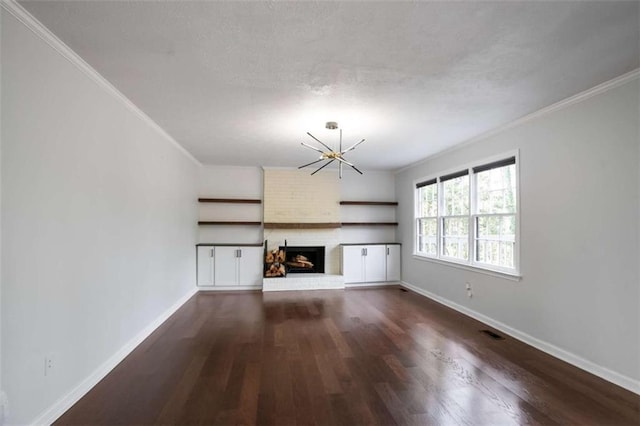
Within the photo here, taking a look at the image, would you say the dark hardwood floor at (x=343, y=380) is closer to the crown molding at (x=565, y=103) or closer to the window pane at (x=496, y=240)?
the window pane at (x=496, y=240)

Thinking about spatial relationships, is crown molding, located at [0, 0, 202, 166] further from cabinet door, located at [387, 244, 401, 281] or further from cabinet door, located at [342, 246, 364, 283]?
cabinet door, located at [387, 244, 401, 281]

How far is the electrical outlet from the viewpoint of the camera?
1868 millimetres

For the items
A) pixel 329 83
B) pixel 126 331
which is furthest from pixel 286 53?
pixel 126 331

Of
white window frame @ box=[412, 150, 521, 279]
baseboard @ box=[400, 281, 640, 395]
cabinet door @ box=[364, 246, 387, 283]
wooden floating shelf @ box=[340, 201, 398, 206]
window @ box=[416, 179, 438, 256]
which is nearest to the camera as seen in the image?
baseboard @ box=[400, 281, 640, 395]

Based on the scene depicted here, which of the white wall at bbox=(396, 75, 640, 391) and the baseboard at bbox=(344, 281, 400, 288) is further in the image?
the baseboard at bbox=(344, 281, 400, 288)

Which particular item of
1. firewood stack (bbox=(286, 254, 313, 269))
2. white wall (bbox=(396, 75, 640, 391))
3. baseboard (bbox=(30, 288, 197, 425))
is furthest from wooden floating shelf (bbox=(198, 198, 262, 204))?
white wall (bbox=(396, 75, 640, 391))

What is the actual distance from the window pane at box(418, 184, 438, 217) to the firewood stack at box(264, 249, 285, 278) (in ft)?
9.87

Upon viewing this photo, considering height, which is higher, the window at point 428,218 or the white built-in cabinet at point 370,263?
the window at point 428,218

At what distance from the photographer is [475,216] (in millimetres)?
4168

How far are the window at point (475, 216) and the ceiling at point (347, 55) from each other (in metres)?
0.85

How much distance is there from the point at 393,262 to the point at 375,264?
43 centimetres

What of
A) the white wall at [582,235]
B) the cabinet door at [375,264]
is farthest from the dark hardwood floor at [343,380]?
the cabinet door at [375,264]

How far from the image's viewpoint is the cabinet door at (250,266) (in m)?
5.86

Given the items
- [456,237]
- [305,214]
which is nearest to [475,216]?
[456,237]
